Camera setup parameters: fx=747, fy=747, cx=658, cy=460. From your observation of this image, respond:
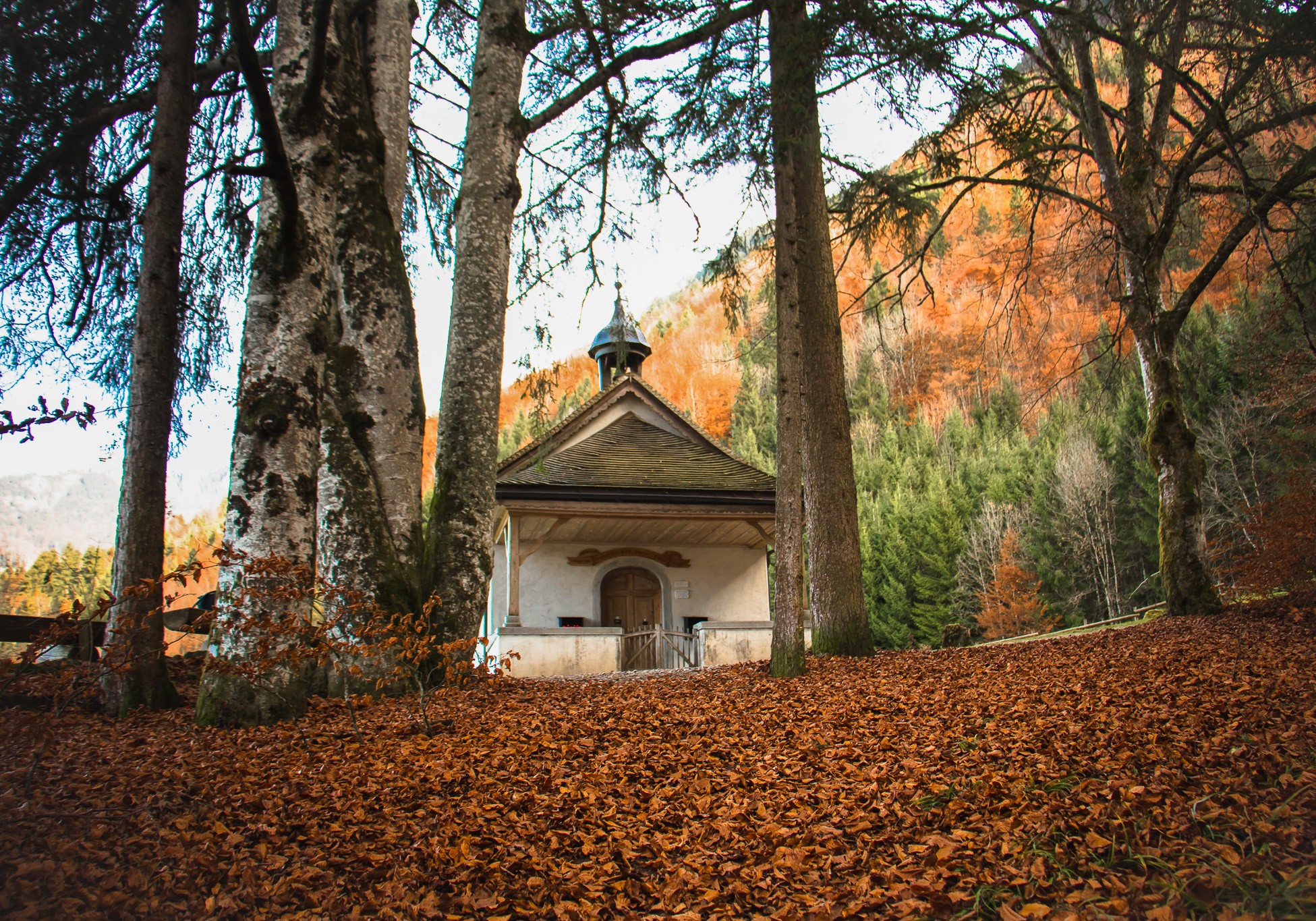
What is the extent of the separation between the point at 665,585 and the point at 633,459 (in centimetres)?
269

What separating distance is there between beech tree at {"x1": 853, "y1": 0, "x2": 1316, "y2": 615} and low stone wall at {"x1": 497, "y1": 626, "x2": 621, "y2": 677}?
7.34 metres

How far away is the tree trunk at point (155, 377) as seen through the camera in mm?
4906

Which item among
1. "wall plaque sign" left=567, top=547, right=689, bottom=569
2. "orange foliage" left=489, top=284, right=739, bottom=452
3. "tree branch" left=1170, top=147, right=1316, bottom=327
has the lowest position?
"wall plaque sign" left=567, top=547, right=689, bottom=569

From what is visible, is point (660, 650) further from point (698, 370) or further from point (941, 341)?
point (941, 341)

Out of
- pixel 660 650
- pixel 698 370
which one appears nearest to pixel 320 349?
pixel 660 650

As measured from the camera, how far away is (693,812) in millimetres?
3105

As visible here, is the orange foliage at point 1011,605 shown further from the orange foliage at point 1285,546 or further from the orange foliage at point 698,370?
the orange foliage at point 1285,546

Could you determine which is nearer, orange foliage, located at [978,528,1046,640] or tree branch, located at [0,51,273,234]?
tree branch, located at [0,51,273,234]

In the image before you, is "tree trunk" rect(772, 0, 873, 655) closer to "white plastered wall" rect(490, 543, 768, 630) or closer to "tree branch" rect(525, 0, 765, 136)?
"tree branch" rect(525, 0, 765, 136)

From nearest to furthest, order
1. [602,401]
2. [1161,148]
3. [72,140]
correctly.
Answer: [72,140]
[1161,148]
[602,401]

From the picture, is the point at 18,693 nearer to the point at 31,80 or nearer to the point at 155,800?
the point at 155,800

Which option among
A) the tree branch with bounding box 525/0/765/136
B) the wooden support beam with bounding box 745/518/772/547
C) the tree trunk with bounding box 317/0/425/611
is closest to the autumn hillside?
the wooden support beam with bounding box 745/518/772/547

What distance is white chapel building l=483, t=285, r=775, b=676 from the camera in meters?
12.0

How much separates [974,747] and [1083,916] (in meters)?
1.64
